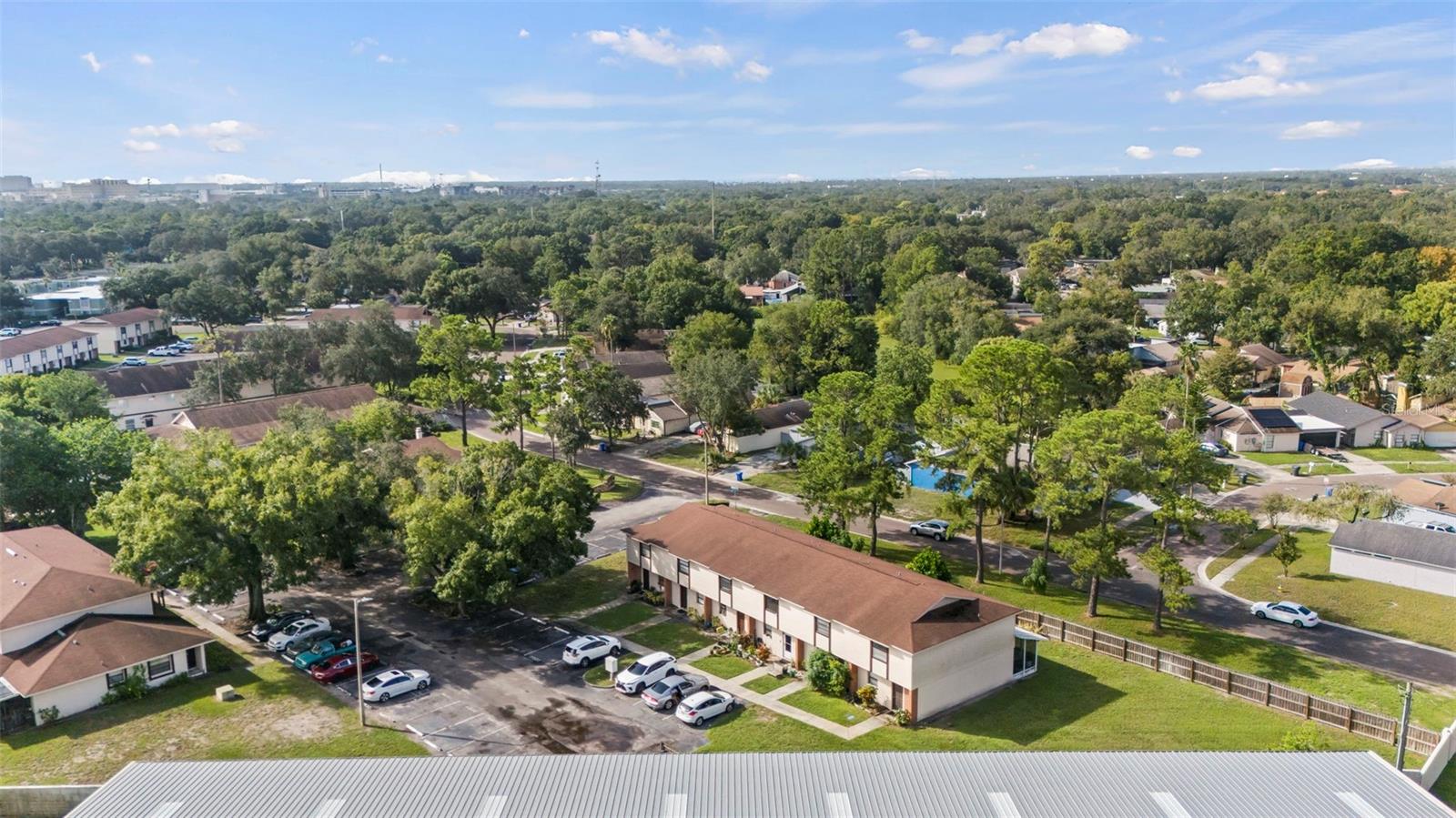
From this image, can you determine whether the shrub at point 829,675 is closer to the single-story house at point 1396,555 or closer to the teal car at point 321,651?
the teal car at point 321,651

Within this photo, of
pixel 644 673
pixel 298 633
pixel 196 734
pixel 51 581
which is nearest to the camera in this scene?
pixel 196 734

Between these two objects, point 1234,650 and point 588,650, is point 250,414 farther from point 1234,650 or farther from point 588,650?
point 1234,650

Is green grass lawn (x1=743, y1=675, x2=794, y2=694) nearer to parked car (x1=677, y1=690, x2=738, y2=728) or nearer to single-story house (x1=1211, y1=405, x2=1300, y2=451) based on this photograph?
parked car (x1=677, y1=690, x2=738, y2=728)

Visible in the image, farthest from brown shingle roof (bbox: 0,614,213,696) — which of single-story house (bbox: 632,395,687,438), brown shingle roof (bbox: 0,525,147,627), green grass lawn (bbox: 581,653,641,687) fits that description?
single-story house (bbox: 632,395,687,438)

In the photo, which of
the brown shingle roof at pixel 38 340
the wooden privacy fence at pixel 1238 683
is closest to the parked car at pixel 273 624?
the wooden privacy fence at pixel 1238 683

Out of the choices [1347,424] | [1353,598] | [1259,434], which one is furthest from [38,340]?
[1347,424]

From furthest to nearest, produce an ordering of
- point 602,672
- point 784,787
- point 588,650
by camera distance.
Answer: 1. point 588,650
2. point 602,672
3. point 784,787
